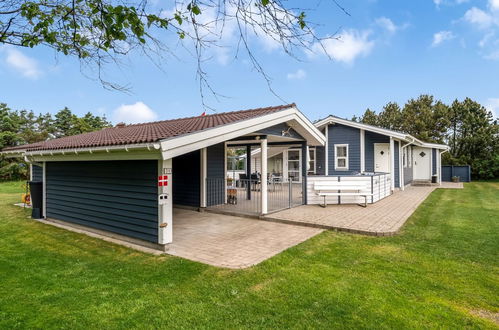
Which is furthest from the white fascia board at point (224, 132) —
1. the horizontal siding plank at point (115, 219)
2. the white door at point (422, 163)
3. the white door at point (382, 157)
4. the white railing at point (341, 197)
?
the white door at point (422, 163)

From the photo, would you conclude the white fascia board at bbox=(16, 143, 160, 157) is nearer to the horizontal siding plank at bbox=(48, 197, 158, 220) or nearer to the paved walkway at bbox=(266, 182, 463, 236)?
the horizontal siding plank at bbox=(48, 197, 158, 220)

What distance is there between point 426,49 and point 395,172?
20.0 feet

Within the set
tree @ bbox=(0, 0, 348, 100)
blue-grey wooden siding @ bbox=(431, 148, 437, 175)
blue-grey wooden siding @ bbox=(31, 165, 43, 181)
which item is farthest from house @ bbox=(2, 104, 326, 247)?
blue-grey wooden siding @ bbox=(431, 148, 437, 175)

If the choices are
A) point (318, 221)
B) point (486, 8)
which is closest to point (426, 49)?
point (486, 8)

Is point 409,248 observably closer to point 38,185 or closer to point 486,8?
point 486,8

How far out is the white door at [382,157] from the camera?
1511cm

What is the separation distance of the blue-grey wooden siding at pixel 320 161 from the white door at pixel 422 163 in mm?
8463

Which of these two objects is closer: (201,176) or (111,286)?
(111,286)

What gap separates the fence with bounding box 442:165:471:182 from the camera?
22516 millimetres

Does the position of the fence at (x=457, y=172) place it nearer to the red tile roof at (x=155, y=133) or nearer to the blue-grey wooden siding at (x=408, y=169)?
the blue-grey wooden siding at (x=408, y=169)

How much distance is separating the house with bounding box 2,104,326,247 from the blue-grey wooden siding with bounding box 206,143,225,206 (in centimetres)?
3

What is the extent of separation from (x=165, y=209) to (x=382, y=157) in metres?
13.1

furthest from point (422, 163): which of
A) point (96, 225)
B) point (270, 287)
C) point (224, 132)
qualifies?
point (96, 225)

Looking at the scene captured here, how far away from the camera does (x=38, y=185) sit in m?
8.70
